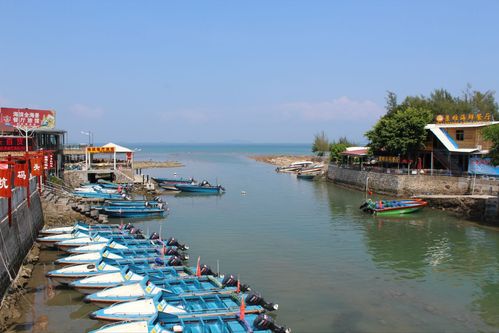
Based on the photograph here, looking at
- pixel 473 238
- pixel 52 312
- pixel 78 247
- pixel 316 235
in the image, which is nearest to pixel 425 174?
pixel 473 238

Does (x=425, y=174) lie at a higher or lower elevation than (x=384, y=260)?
higher

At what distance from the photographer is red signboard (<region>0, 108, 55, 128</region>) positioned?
46.3 m

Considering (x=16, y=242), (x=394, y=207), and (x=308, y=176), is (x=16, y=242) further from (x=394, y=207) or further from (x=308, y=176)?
(x=308, y=176)

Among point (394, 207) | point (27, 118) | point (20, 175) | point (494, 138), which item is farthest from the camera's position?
point (27, 118)

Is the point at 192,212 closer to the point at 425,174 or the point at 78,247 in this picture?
the point at 78,247

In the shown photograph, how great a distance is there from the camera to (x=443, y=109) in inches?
3292

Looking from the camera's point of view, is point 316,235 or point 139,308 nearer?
point 139,308

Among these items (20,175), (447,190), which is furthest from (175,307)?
(447,190)

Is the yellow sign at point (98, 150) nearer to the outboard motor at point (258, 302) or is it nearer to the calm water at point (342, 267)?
the calm water at point (342, 267)

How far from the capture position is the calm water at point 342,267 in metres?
19.9

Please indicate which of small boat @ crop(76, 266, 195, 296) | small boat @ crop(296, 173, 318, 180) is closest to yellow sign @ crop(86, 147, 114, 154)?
small boat @ crop(76, 266, 195, 296)

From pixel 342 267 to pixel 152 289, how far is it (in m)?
12.5

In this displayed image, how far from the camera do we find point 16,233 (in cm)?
2467

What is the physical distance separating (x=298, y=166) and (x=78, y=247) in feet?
254
